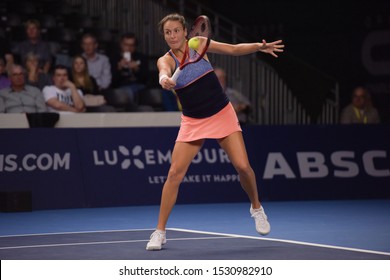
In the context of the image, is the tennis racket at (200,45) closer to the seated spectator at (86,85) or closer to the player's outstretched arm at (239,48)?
the player's outstretched arm at (239,48)

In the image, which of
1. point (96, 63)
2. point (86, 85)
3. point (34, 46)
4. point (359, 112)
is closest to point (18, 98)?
point (86, 85)

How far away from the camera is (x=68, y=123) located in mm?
13102

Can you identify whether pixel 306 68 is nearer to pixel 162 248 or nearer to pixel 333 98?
pixel 333 98

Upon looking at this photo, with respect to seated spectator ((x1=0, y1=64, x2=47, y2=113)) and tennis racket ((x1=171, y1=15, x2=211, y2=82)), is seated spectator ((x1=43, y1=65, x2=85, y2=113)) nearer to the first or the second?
seated spectator ((x1=0, y1=64, x2=47, y2=113))

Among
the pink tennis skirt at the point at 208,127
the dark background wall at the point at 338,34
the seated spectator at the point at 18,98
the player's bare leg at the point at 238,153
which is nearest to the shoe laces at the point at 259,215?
the player's bare leg at the point at 238,153

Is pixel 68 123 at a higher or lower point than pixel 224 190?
higher

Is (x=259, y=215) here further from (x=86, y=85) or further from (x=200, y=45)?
(x=86, y=85)

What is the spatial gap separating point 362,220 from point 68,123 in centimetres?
464

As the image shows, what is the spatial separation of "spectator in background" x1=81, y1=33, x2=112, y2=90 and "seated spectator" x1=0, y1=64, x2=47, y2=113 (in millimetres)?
1785

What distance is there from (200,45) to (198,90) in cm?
45

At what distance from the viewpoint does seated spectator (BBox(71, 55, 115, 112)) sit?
1417 centimetres

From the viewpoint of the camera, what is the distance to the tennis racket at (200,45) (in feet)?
25.4

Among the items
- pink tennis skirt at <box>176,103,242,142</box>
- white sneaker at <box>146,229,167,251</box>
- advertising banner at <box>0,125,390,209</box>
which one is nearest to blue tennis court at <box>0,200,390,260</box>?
white sneaker at <box>146,229,167,251</box>
